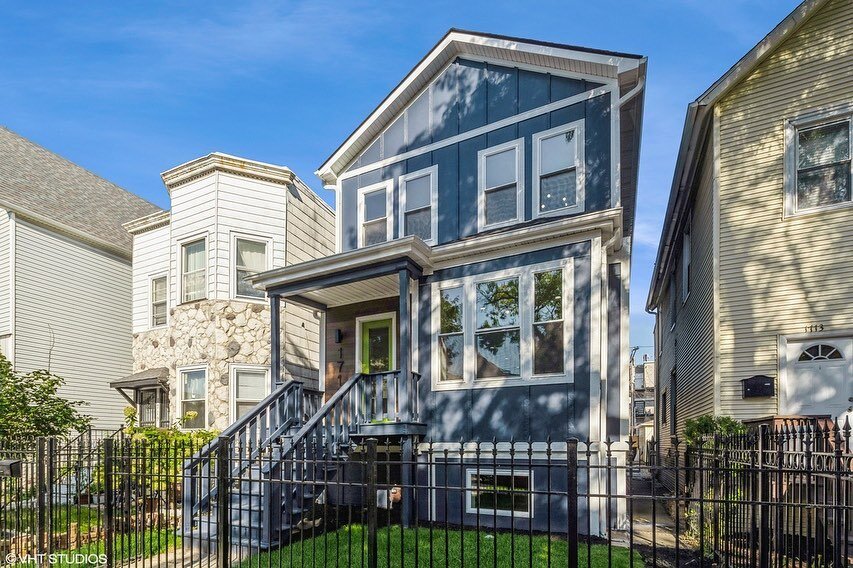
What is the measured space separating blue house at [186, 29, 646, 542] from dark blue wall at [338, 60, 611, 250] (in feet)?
0.08

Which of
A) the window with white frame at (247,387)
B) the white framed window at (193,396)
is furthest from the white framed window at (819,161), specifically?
the white framed window at (193,396)

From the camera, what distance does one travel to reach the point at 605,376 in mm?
8992

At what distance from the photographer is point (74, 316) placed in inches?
673

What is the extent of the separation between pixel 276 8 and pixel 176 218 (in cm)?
730

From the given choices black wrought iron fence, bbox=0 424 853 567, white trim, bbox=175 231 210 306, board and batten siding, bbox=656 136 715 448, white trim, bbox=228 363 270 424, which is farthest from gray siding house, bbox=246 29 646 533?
white trim, bbox=175 231 210 306

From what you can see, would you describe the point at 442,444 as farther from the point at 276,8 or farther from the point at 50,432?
the point at 50,432

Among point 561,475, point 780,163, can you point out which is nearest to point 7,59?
point 561,475

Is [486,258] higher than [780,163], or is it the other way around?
[780,163]

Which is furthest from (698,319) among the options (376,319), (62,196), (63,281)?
(62,196)

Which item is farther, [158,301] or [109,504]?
[158,301]

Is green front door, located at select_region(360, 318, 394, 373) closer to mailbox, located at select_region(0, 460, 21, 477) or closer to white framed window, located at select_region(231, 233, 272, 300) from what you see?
white framed window, located at select_region(231, 233, 272, 300)

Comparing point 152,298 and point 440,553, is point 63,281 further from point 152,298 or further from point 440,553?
point 440,553

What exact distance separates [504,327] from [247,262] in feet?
23.7

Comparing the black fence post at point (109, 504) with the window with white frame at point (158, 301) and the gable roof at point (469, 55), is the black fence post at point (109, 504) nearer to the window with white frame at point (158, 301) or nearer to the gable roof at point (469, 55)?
the gable roof at point (469, 55)
